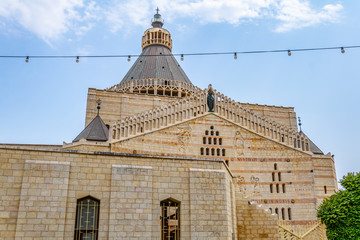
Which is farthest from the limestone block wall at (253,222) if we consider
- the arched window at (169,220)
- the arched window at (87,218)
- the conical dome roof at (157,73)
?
the conical dome roof at (157,73)

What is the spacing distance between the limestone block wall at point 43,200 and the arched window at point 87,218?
0.55 metres

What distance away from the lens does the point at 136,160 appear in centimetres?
1445

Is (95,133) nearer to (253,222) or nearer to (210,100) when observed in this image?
(210,100)

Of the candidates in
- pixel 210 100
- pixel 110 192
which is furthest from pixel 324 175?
pixel 110 192

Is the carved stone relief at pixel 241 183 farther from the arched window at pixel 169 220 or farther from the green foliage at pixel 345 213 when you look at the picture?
the arched window at pixel 169 220

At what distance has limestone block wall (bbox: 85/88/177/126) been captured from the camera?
33781 millimetres

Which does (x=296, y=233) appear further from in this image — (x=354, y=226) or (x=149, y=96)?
(x=149, y=96)

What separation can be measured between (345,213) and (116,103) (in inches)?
865

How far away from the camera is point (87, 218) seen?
1342 cm

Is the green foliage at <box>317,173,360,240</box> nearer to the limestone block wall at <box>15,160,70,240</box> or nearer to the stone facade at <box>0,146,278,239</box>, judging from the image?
the stone facade at <box>0,146,278,239</box>

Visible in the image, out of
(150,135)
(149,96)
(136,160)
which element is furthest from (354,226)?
(149,96)

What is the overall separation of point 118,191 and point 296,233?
420 inches

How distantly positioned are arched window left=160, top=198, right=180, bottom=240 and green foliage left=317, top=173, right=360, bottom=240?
9161mm

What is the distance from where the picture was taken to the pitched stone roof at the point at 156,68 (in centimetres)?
4044
